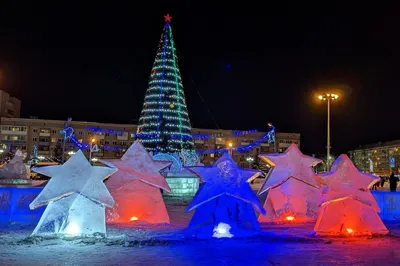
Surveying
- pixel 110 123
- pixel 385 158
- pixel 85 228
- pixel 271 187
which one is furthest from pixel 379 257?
pixel 385 158

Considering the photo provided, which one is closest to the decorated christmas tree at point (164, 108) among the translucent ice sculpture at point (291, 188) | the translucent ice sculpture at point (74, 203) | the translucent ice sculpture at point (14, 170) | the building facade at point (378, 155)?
the translucent ice sculpture at point (14, 170)

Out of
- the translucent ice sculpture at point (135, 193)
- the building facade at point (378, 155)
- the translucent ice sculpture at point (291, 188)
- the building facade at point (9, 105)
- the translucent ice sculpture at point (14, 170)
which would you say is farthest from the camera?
the building facade at point (378, 155)

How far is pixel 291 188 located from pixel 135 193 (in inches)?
181

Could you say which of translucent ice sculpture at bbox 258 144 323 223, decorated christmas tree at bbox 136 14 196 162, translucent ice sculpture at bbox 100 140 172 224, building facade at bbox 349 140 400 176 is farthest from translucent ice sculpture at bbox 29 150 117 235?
building facade at bbox 349 140 400 176

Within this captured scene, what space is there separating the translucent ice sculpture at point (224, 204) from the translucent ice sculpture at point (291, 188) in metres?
2.57

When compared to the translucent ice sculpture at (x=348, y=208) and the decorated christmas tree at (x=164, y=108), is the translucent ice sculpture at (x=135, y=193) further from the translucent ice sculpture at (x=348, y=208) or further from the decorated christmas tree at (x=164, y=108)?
the decorated christmas tree at (x=164, y=108)

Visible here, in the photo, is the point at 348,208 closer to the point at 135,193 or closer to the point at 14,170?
the point at 135,193

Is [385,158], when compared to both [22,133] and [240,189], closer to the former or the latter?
[22,133]

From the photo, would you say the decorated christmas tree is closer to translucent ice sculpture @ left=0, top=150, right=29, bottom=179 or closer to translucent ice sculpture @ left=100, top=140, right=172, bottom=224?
translucent ice sculpture @ left=0, top=150, right=29, bottom=179

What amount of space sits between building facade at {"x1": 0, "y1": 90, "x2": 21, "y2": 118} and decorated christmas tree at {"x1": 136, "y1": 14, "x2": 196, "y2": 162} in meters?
64.0

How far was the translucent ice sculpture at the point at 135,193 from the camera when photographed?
38.0 ft

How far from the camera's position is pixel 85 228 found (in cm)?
920

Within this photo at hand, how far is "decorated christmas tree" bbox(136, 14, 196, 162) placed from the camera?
1085 inches

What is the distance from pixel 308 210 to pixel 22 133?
252 ft
